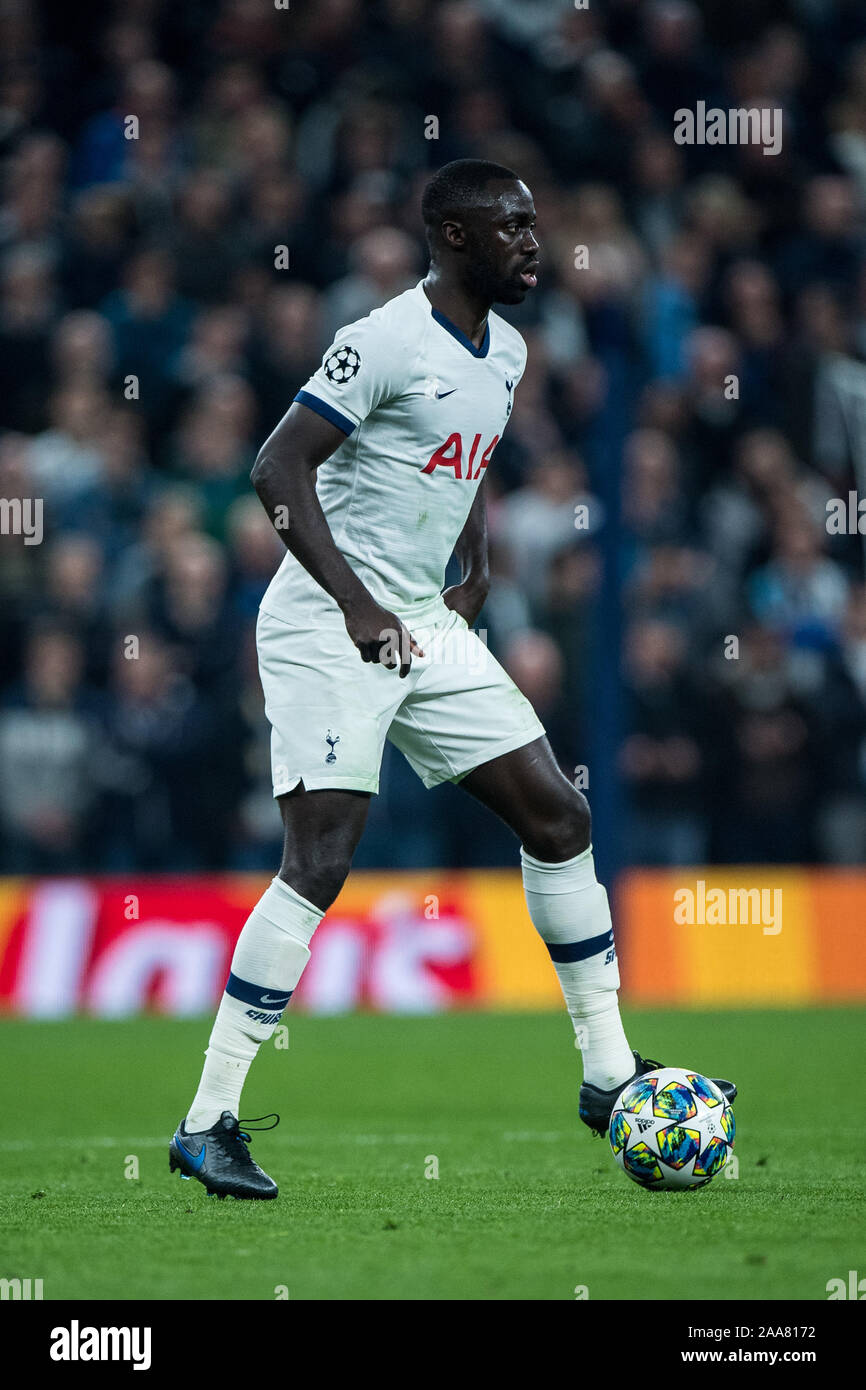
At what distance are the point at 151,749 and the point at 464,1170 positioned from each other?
5541 millimetres

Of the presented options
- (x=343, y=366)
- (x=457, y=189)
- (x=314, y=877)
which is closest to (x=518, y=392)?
(x=457, y=189)

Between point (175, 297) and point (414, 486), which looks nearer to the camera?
point (414, 486)

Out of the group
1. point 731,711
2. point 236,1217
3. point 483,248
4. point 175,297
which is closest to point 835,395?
point 731,711

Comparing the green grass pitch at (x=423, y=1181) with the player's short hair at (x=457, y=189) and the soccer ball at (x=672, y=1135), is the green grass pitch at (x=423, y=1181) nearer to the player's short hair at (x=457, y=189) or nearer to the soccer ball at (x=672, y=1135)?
the soccer ball at (x=672, y=1135)

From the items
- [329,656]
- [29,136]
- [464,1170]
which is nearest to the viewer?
[329,656]

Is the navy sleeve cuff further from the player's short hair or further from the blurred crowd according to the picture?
the blurred crowd

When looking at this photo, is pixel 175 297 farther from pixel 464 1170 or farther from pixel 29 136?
pixel 464 1170

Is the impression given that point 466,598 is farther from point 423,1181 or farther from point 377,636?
point 423,1181

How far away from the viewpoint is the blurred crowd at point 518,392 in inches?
433

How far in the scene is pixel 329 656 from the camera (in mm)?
5352

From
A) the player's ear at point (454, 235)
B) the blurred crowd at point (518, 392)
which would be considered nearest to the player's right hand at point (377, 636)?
the player's ear at point (454, 235)

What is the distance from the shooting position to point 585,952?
18.6 feet

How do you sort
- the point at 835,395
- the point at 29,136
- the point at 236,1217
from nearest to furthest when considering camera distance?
the point at 236,1217 < the point at 835,395 < the point at 29,136

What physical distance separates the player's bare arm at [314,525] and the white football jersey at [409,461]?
0.17m
